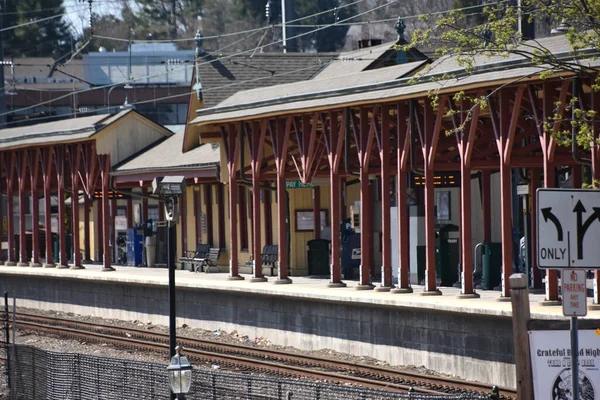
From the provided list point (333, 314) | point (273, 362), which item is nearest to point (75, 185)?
point (333, 314)

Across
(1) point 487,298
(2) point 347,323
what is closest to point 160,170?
(2) point 347,323

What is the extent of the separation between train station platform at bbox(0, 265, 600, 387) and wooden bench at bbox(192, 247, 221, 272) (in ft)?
1.32

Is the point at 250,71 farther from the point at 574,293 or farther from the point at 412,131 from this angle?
the point at 574,293

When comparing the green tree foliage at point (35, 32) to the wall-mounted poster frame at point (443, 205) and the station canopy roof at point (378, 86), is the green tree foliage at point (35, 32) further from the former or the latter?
the wall-mounted poster frame at point (443, 205)

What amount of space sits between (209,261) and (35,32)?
6187 centimetres

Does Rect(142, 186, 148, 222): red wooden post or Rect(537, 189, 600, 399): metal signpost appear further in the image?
Rect(142, 186, 148, 222): red wooden post

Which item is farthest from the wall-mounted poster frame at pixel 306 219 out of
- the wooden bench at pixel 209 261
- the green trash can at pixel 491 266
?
the green trash can at pixel 491 266

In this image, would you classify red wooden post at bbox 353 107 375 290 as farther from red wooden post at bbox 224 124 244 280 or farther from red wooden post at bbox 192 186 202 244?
red wooden post at bbox 192 186 202 244

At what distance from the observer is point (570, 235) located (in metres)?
9.86

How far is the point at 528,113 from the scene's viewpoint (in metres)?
22.1

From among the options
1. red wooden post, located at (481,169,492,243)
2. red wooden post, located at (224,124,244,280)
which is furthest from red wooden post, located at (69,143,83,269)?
red wooden post, located at (481,169,492,243)

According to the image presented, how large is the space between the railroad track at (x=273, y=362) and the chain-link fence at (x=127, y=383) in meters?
2.36

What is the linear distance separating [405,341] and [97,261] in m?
25.1

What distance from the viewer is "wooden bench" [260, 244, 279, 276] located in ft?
108
